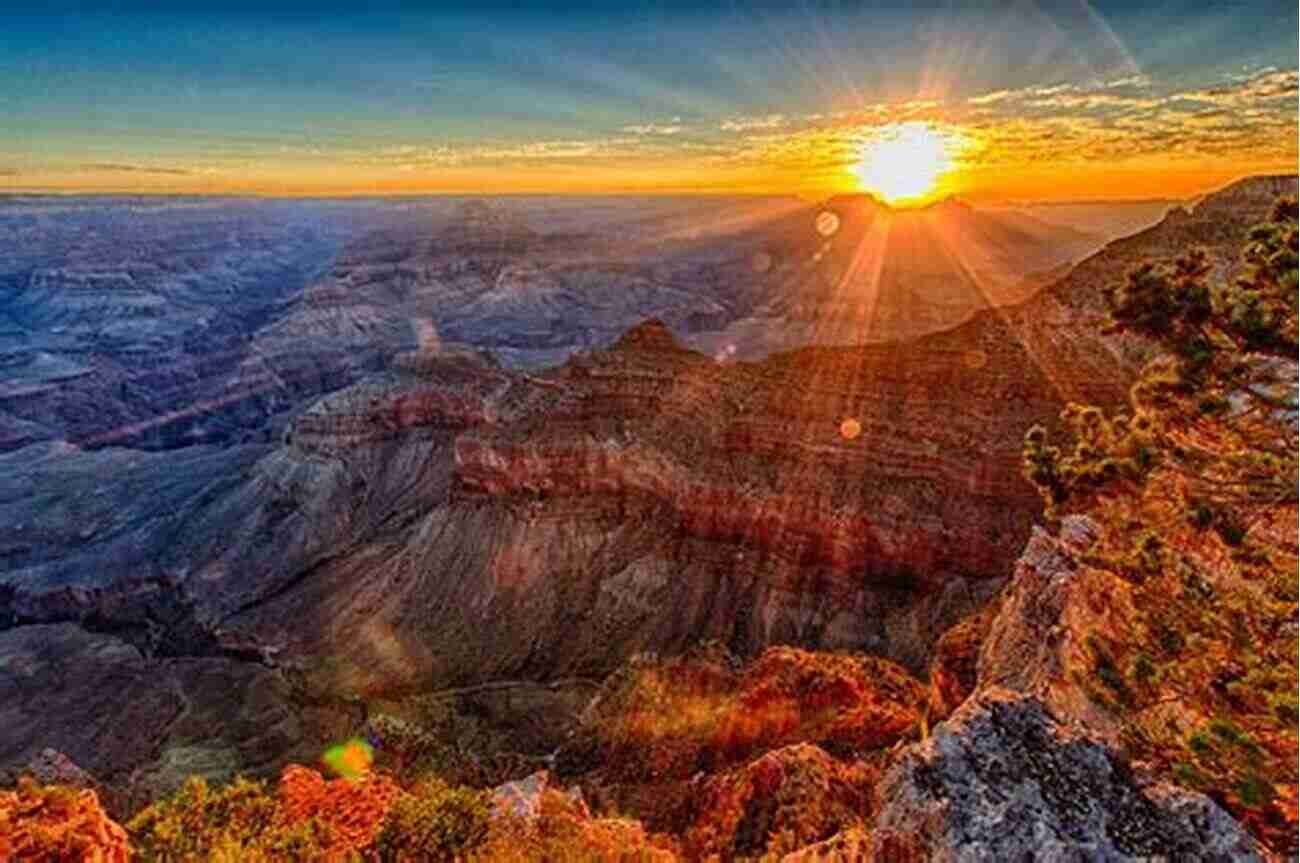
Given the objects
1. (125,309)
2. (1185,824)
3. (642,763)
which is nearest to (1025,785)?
(1185,824)

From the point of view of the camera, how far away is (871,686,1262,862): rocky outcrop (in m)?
8.29

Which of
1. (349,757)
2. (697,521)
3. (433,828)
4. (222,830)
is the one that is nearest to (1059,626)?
(433,828)

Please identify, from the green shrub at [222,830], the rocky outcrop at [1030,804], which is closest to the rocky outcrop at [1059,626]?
the rocky outcrop at [1030,804]

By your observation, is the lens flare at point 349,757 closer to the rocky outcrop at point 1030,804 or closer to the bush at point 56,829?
the bush at point 56,829

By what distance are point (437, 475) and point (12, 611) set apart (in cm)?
3022

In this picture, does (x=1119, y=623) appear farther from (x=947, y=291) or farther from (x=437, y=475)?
(x=947, y=291)

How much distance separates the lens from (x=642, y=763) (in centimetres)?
2798

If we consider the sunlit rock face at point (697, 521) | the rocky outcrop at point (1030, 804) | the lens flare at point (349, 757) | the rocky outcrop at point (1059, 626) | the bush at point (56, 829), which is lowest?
the lens flare at point (349, 757)

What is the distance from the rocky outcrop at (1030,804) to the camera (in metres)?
8.29

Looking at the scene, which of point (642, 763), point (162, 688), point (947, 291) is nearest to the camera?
point (642, 763)

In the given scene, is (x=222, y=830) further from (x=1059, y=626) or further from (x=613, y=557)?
(x=613, y=557)

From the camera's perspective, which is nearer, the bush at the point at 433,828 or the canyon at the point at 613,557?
the bush at the point at 433,828

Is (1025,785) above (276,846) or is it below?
above

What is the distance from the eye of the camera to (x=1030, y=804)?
873cm
